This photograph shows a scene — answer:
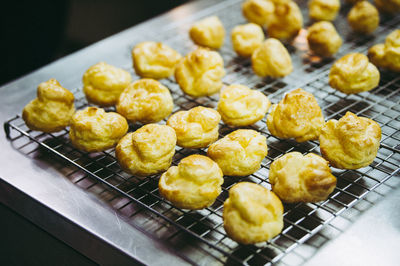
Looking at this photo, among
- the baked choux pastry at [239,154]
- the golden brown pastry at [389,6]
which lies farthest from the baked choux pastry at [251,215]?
the golden brown pastry at [389,6]

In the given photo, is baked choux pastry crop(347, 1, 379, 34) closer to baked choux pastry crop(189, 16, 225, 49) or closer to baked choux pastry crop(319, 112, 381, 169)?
baked choux pastry crop(189, 16, 225, 49)

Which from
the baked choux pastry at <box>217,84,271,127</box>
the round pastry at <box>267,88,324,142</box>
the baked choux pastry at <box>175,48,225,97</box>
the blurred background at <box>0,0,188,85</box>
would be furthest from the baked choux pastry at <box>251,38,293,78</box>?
the blurred background at <box>0,0,188,85</box>

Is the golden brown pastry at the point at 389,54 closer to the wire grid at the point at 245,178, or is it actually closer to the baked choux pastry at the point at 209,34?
the wire grid at the point at 245,178

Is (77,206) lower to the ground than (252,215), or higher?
lower

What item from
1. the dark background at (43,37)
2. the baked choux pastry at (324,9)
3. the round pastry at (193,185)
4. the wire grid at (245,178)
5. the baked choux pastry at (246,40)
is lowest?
the dark background at (43,37)

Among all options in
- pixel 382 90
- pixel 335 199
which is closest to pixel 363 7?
pixel 382 90

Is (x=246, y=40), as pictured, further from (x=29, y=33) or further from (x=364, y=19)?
(x=29, y=33)

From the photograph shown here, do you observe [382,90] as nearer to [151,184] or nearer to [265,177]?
[265,177]
